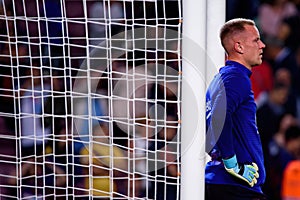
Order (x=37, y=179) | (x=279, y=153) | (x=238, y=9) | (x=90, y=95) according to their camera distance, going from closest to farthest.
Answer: (x=90, y=95)
(x=37, y=179)
(x=279, y=153)
(x=238, y=9)

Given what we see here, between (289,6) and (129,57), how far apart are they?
2115 mm

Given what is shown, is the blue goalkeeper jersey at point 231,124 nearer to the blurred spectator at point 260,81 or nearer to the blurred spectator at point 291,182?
the blurred spectator at point 291,182

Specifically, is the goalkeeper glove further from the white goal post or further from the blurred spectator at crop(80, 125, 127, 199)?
the blurred spectator at crop(80, 125, 127, 199)

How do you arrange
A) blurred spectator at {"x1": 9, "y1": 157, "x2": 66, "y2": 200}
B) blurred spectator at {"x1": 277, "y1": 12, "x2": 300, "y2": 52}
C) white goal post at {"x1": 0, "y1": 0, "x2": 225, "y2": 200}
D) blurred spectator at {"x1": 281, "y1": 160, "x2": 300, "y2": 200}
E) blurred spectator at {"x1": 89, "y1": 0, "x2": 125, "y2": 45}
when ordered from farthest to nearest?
blurred spectator at {"x1": 277, "y1": 12, "x2": 300, "y2": 52} → blurred spectator at {"x1": 281, "y1": 160, "x2": 300, "y2": 200} → blurred spectator at {"x1": 9, "y1": 157, "x2": 66, "y2": 200} → blurred spectator at {"x1": 89, "y1": 0, "x2": 125, "y2": 45} → white goal post at {"x1": 0, "y1": 0, "x2": 225, "y2": 200}

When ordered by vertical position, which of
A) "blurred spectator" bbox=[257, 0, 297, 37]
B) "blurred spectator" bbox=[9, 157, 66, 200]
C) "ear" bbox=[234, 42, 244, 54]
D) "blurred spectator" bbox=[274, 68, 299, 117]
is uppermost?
"blurred spectator" bbox=[257, 0, 297, 37]

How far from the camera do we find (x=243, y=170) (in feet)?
8.18

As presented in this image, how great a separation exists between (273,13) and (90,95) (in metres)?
2.22

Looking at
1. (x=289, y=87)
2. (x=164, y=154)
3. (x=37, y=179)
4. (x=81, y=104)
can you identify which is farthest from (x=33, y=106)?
(x=289, y=87)

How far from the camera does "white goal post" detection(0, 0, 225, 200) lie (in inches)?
102

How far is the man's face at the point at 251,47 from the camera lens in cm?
263

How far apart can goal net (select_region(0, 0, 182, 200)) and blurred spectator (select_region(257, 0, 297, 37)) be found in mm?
1763

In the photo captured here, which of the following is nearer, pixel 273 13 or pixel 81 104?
pixel 81 104

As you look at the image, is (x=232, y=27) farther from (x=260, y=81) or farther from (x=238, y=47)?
(x=260, y=81)

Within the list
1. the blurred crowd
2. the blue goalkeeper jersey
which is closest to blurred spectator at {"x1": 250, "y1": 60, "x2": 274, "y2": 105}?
the blurred crowd
